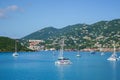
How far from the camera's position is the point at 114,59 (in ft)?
398

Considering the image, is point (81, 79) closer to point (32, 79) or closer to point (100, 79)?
point (100, 79)

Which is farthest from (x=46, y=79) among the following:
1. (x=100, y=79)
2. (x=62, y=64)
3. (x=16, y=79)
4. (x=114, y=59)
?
(x=114, y=59)

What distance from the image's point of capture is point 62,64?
9625 centimetres

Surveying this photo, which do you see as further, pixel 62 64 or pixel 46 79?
pixel 62 64

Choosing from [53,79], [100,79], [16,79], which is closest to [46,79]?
[53,79]

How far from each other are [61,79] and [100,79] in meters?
7.42

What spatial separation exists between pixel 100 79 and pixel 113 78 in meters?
3.31

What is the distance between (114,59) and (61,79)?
6445 cm

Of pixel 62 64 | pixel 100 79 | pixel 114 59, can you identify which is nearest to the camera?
pixel 100 79

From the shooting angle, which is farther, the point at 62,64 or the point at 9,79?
the point at 62,64

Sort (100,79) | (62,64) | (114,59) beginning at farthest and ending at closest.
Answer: (114,59) < (62,64) < (100,79)

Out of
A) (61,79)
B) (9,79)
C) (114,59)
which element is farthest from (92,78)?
(114,59)

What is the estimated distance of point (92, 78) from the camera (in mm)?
59594

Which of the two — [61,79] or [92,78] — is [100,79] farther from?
[61,79]
